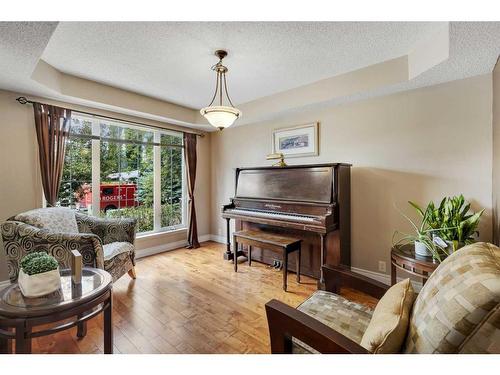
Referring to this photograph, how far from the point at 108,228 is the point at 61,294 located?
1.53 m

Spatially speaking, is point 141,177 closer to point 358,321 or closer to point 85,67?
point 85,67

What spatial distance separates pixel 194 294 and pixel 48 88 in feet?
8.63

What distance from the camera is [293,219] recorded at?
280 cm

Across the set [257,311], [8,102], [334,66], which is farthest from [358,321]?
[8,102]

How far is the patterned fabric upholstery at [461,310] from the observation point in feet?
2.28

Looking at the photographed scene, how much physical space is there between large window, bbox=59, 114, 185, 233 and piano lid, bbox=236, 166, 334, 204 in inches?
51.9

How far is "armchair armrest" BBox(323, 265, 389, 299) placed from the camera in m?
1.41

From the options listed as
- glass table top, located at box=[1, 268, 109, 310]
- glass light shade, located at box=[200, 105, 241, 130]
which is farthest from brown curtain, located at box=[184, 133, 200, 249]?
glass table top, located at box=[1, 268, 109, 310]

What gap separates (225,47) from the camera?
2148 mm

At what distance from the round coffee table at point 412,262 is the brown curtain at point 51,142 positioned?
3654 millimetres

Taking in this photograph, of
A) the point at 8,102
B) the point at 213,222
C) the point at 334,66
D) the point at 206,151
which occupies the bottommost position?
the point at 213,222

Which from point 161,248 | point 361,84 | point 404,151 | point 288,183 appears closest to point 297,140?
point 288,183

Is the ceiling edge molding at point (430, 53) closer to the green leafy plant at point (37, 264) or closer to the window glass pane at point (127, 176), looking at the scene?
the green leafy plant at point (37, 264)

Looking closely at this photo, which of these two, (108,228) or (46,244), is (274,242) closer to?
(108,228)
